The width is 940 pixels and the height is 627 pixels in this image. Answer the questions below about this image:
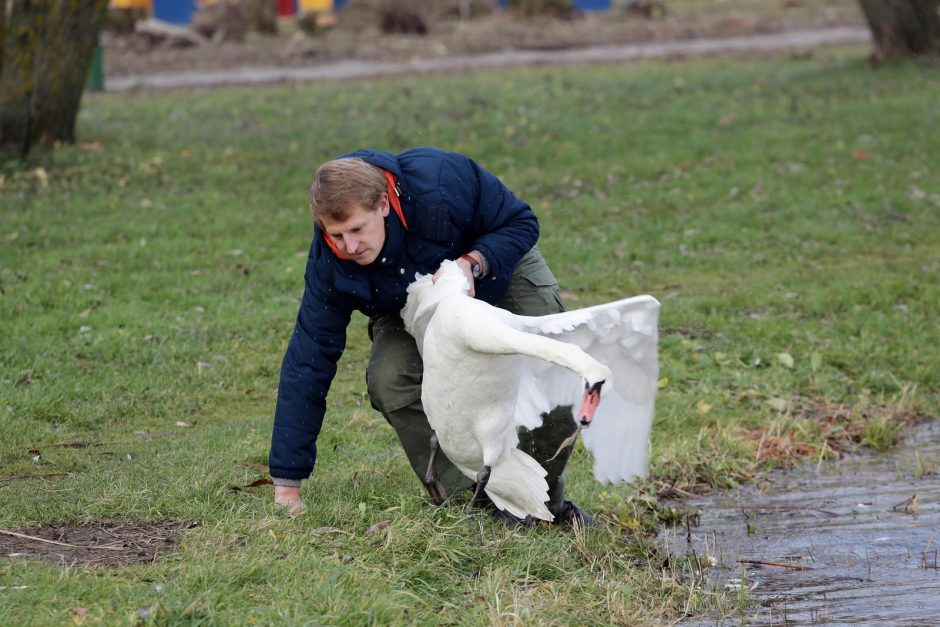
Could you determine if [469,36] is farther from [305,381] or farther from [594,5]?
[305,381]

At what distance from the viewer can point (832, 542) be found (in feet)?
16.3

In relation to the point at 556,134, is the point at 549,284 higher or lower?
higher

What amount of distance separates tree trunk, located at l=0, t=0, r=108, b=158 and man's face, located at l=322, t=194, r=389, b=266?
27.7 feet

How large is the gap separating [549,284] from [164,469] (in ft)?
6.40

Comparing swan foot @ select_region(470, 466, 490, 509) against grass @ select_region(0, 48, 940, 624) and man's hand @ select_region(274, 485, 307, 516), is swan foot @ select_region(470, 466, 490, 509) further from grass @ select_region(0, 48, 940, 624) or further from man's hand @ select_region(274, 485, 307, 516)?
man's hand @ select_region(274, 485, 307, 516)

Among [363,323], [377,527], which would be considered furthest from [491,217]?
[363,323]

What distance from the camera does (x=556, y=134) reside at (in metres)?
12.9

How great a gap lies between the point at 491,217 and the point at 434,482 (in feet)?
3.42

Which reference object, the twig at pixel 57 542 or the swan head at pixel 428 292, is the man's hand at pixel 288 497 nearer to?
the twig at pixel 57 542

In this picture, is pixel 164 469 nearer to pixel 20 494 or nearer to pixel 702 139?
pixel 20 494

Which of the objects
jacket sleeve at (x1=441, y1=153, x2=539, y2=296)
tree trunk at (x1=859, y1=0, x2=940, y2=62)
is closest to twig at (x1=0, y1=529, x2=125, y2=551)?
jacket sleeve at (x1=441, y1=153, x2=539, y2=296)

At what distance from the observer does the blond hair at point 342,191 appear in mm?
3957

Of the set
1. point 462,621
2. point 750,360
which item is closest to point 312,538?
point 462,621

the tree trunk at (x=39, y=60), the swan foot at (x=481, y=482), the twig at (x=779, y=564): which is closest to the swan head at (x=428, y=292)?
the swan foot at (x=481, y=482)
